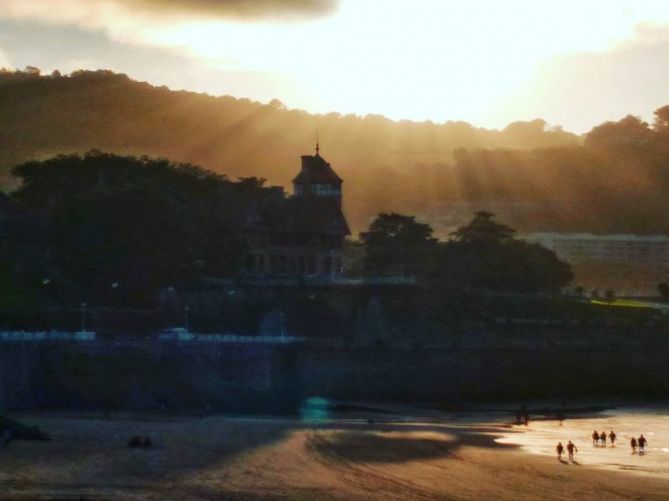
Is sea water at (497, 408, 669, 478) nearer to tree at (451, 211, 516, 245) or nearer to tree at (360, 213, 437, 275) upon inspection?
tree at (360, 213, 437, 275)

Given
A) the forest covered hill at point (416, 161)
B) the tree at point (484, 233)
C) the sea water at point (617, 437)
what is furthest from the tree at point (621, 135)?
the sea water at point (617, 437)

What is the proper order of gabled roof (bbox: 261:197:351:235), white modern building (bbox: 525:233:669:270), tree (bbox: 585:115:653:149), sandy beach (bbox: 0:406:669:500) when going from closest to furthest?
sandy beach (bbox: 0:406:669:500)
gabled roof (bbox: 261:197:351:235)
white modern building (bbox: 525:233:669:270)
tree (bbox: 585:115:653:149)

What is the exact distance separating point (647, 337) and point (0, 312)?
2656 cm

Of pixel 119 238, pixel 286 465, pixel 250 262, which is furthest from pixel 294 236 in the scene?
pixel 286 465

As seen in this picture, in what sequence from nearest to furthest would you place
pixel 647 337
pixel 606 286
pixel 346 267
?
pixel 647 337 → pixel 346 267 → pixel 606 286

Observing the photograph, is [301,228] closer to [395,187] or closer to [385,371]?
[385,371]

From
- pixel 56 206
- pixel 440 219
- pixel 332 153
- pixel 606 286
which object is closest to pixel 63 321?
pixel 56 206

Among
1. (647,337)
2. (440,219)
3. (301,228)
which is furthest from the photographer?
(440,219)

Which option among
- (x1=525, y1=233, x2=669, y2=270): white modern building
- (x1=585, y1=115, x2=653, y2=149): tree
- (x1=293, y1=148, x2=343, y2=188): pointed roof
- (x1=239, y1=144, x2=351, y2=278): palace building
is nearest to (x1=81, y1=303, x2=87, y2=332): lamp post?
(x1=239, y1=144, x2=351, y2=278): palace building

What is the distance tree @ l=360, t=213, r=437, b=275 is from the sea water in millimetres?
22721

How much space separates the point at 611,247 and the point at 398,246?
216 ft

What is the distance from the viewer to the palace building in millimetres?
71688

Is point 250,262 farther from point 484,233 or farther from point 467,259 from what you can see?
point 484,233

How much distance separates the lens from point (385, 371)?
55.0 meters
